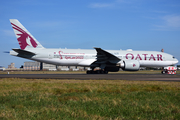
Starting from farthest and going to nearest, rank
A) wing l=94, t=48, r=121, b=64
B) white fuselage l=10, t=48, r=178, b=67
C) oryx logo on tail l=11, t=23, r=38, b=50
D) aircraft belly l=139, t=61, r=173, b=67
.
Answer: aircraft belly l=139, t=61, r=173, b=67 → white fuselage l=10, t=48, r=178, b=67 → oryx logo on tail l=11, t=23, r=38, b=50 → wing l=94, t=48, r=121, b=64

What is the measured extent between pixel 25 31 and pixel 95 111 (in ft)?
95.3

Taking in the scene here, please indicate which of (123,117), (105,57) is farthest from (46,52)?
(123,117)

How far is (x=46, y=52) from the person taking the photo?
32125 millimetres

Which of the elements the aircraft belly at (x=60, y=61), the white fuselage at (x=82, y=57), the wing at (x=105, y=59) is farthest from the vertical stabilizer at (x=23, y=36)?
the wing at (x=105, y=59)

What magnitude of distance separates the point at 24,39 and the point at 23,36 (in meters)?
0.50

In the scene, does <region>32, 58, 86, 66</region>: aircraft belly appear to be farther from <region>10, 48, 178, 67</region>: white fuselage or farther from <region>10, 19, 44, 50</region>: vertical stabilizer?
<region>10, 19, 44, 50</region>: vertical stabilizer

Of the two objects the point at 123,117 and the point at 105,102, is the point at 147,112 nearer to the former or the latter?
the point at 123,117

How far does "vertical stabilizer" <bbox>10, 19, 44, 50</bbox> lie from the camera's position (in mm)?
31719

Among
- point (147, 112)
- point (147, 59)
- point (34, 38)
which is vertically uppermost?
point (34, 38)

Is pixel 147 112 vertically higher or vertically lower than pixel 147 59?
lower

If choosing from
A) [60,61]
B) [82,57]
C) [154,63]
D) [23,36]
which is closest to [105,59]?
[82,57]

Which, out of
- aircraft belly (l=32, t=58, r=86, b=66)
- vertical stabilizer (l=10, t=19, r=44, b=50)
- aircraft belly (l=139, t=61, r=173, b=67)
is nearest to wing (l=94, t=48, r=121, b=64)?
aircraft belly (l=32, t=58, r=86, b=66)

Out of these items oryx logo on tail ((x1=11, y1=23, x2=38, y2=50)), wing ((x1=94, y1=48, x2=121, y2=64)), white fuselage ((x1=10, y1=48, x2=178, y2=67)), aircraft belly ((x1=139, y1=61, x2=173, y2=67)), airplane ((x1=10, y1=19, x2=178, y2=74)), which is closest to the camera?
airplane ((x1=10, y1=19, x2=178, y2=74))

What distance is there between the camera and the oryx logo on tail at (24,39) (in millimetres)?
31764
